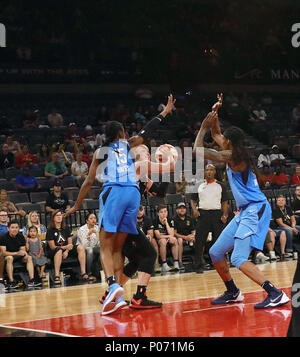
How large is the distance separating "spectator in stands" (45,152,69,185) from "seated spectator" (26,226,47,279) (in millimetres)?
3480

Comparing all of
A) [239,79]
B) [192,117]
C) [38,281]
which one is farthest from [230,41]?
[38,281]

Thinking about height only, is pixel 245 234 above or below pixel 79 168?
below

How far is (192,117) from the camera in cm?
2075

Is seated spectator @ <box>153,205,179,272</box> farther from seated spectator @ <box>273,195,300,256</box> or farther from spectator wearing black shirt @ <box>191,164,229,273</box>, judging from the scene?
seated spectator @ <box>273,195,300,256</box>

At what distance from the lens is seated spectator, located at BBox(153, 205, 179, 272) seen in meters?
12.8

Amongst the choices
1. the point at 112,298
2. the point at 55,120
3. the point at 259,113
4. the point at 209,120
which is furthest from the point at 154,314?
the point at 259,113

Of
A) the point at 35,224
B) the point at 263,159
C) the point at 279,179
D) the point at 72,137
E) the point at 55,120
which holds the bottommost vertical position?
the point at 35,224

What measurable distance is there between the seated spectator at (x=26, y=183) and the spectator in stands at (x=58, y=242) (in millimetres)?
2560

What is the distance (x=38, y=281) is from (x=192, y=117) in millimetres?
10153

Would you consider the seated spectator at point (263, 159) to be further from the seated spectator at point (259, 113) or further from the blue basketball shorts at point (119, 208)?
the blue basketball shorts at point (119, 208)

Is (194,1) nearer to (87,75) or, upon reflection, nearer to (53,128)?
(87,75)

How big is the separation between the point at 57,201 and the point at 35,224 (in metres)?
0.96

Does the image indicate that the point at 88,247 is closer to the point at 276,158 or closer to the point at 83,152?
the point at 83,152

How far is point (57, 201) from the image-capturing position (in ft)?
43.8
